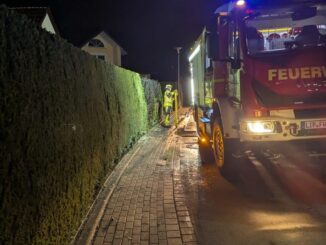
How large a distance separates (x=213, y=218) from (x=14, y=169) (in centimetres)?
317

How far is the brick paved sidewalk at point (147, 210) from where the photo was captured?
493cm

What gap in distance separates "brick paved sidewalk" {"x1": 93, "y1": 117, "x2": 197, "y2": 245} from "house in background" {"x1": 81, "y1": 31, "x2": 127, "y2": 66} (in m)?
33.2

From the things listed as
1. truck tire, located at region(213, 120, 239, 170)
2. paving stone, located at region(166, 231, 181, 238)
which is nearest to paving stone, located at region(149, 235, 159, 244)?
paving stone, located at region(166, 231, 181, 238)

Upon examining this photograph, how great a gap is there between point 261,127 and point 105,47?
36.7 metres

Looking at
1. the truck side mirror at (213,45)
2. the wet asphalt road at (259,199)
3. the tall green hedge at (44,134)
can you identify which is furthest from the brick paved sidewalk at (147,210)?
the truck side mirror at (213,45)

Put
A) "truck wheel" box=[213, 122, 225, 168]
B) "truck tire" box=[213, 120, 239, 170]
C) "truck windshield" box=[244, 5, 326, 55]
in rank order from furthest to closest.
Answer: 1. "truck wheel" box=[213, 122, 225, 168]
2. "truck tire" box=[213, 120, 239, 170]
3. "truck windshield" box=[244, 5, 326, 55]

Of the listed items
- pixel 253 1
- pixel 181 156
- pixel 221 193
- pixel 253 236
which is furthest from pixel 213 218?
pixel 181 156

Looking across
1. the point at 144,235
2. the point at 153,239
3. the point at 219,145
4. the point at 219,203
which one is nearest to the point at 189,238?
the point at 153,239

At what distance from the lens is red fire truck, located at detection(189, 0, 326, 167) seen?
6.72 m

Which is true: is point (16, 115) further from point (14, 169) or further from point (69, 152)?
point (69, 152)

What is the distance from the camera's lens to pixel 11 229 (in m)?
3.01

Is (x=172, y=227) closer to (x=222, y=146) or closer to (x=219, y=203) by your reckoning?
(x=219, y=203)

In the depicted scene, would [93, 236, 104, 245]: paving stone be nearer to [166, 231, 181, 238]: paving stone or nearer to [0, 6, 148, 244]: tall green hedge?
[0, 6, 148, 244]: tall green hedge

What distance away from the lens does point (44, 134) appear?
3.84 m
